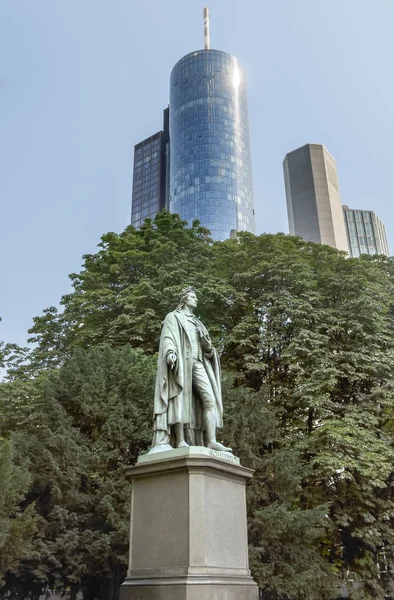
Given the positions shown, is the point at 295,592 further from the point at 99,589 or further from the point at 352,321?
the point at 352,321

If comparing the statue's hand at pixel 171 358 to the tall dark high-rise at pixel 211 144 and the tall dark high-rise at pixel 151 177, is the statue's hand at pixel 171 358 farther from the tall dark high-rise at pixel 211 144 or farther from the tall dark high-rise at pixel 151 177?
the tall dark high-rise at pixel 151 177

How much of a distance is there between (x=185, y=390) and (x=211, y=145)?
111m

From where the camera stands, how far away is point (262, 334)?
2111 centimetres

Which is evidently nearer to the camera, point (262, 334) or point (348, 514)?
point (348, 514)

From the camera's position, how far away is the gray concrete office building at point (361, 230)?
125875mm

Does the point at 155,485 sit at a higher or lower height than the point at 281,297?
lower

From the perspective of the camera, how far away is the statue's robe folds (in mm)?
8141

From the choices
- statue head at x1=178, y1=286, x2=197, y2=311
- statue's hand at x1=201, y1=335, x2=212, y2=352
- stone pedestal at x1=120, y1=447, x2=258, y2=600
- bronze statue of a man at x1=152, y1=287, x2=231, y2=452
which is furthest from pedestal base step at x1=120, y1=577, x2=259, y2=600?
statue head at x1=178, y1=286, x2=197, y2=311

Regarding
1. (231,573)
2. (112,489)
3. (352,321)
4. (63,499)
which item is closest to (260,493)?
(112,489)

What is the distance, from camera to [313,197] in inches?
3472

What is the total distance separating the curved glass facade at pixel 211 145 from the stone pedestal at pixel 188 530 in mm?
98980

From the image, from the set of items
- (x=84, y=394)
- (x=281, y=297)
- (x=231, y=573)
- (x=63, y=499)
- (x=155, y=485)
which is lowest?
(x=231, y=573)

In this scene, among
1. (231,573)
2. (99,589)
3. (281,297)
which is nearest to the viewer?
(231,573)

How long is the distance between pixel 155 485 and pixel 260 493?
986cm
